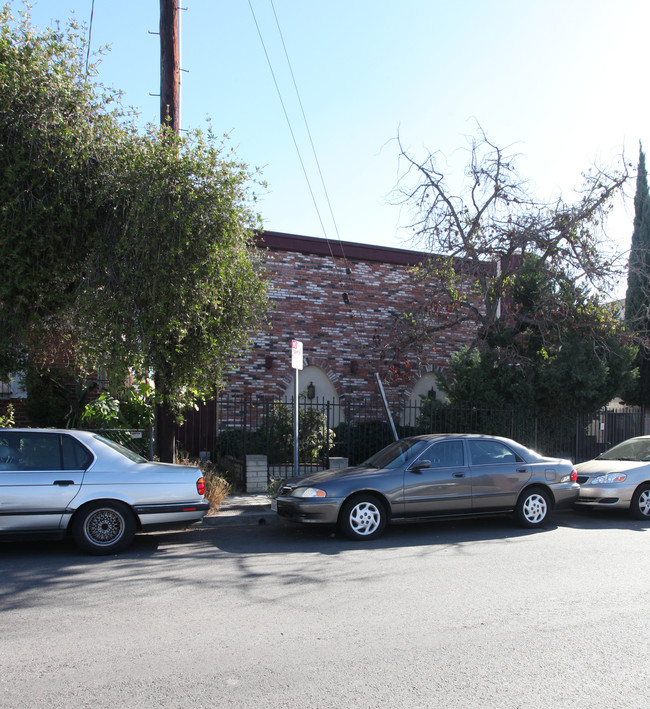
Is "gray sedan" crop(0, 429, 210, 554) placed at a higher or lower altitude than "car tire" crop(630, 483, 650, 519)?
higher

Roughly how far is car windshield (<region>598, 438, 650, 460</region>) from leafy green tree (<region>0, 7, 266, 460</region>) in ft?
24.6

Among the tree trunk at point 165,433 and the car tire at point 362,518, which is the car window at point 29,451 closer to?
the tree trunk at point 165,433

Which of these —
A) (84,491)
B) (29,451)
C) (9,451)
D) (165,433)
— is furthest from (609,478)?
(9,451)

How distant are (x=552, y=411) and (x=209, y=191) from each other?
32.7 ft

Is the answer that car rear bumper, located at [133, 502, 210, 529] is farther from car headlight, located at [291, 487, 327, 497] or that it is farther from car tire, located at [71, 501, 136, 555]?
car headlight, located at [291, 487, 327, 497]

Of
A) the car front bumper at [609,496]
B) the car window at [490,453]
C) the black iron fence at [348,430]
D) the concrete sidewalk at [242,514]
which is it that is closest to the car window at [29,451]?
the concrete sidewalk at [242,514]

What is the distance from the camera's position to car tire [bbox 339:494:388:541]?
848cm

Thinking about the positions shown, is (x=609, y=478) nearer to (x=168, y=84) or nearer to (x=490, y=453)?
(x=490, y=453)

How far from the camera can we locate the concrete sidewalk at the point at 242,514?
32.4 ft

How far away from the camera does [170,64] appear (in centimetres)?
1044

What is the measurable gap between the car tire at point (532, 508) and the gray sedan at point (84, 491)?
4589mm

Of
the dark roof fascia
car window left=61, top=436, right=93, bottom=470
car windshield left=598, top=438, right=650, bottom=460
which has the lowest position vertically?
car windshield left=598, top=438, right=650, bottom=460

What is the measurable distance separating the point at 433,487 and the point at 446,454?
577 millimetres

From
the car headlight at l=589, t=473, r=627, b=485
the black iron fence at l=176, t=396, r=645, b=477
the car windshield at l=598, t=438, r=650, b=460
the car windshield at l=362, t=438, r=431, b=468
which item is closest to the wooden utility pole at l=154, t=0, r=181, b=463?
the black iron fence at l=176, t=396, r=645, b=477
